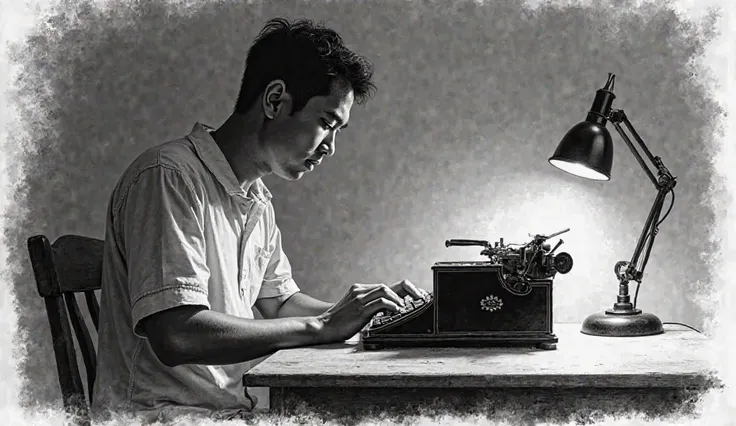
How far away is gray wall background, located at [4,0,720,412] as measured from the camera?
271 centimetres

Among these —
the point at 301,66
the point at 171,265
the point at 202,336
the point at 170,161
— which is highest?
the point at 301,66

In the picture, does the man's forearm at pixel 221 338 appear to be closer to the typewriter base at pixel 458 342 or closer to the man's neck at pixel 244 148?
the typewriter base at pixel 458 342

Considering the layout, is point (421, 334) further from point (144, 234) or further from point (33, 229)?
point (33, 229)

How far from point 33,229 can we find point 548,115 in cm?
194

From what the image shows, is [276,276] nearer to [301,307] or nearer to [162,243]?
[301,307]

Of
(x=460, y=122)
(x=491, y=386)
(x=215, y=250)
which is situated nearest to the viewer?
(x=491, y=386)

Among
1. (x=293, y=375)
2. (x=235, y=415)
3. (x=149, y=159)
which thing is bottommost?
(x=235, y=415)

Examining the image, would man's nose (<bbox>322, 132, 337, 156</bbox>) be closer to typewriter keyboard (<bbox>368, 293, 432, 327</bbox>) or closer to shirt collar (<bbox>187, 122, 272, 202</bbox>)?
shirt collar (<bbox>187, 122, 272, 202</bbox>)

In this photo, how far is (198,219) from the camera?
1877mm

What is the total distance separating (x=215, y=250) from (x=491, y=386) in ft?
2.57

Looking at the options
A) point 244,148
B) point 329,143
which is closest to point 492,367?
point 329,143

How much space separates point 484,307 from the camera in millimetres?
2051

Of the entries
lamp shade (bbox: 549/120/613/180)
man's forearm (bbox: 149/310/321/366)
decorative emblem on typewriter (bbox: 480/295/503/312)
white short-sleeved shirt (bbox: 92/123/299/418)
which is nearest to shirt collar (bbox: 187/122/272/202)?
white short-sleeved shirt (bbox: 92/123/299/418)

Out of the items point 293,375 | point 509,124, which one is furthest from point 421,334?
point 509,124
